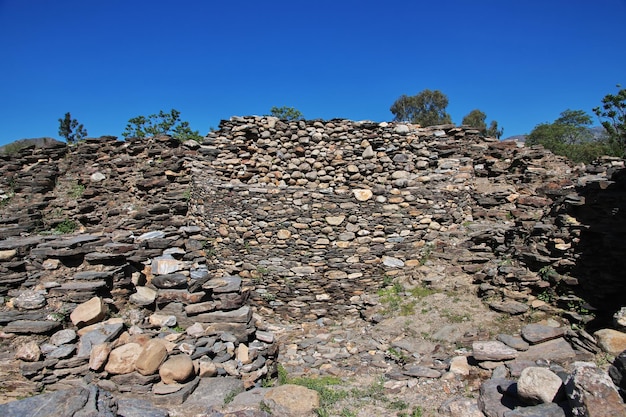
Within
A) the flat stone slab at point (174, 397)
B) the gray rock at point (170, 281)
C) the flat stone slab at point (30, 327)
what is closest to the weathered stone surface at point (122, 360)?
the flat stone slab at point (174, 397)

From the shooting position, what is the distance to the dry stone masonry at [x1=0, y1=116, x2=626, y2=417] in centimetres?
469

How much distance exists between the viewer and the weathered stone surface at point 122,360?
455cm

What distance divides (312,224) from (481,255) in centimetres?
398

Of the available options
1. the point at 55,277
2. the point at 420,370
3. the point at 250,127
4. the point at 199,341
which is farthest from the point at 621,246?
the point at 55,277

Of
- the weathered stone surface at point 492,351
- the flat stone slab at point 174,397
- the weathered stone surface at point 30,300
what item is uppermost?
the weathered stone surface at point 30,300

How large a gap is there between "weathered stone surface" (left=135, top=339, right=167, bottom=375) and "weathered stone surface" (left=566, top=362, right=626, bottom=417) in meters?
4.74

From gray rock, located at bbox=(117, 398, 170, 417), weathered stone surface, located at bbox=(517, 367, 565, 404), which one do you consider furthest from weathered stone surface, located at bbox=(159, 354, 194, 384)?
weathered stone surface, located at bbox=(517, 367, 565, 404)

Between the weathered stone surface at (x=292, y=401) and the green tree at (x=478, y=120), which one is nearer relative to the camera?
the weathered stone surface at (x=292, y=401)

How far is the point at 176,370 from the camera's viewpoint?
4551 millimetres

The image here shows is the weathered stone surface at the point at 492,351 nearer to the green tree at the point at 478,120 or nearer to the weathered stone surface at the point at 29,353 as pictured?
the weathered stone surface at the point at 29,353

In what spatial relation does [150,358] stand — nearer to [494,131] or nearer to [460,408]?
[460,408]

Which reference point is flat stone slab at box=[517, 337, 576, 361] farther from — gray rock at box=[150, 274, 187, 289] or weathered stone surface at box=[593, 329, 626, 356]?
gray rock at box=[150, 274, 187, 289]

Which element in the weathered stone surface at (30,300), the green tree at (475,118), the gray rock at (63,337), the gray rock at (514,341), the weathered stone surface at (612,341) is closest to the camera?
the weathered stone surface at (612,341)

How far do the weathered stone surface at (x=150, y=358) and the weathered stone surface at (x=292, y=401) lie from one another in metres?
1.53
